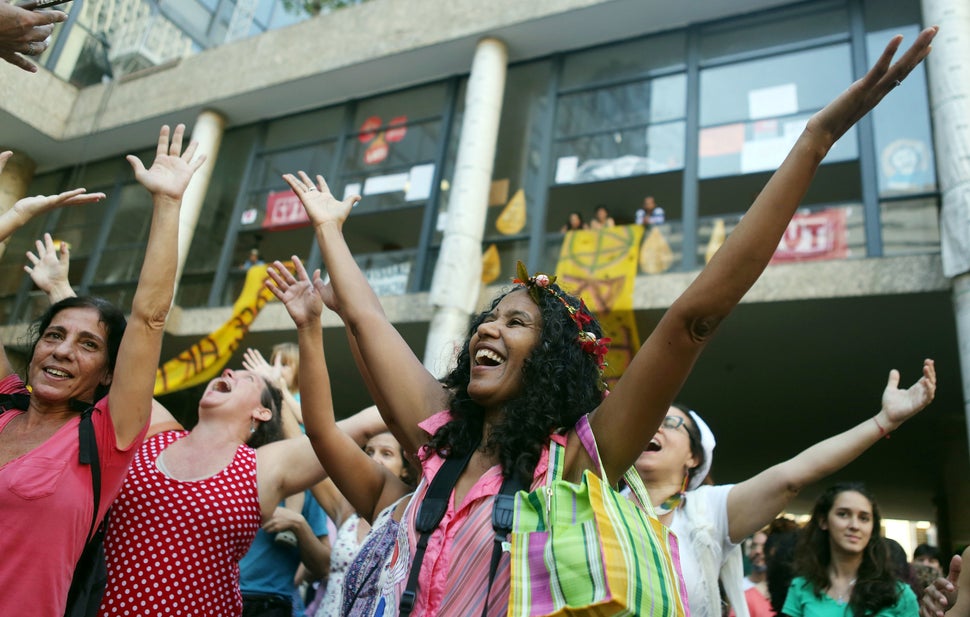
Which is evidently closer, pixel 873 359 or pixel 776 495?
pixel 776 495

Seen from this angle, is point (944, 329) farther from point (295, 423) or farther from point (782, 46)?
point (295, 423)

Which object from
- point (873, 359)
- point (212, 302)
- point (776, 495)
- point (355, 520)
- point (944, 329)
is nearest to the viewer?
point (776, 495)

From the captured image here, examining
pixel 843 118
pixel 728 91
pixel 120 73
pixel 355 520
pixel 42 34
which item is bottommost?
pixel 355 520

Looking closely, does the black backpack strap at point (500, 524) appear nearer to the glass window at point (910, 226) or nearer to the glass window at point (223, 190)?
the glass window at point (910, 226)

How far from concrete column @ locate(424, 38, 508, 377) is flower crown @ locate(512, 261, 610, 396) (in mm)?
5929

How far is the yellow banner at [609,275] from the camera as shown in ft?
25.4

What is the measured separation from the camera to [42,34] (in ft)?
7.74

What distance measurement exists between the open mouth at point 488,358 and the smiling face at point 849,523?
94.2 inches

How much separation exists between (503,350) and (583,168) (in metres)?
8.48

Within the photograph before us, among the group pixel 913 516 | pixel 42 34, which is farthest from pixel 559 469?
pixel 913 516

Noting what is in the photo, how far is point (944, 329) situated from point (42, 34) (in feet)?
29.0

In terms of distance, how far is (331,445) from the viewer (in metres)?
2.13

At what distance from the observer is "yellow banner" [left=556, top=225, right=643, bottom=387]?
305 inches

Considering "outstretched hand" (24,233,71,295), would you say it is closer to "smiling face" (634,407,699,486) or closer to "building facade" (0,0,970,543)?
"smiling face" (634,407,699,486)
